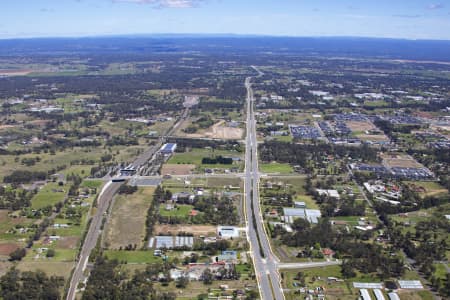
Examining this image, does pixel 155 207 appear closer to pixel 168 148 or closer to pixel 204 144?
pixel 168 148

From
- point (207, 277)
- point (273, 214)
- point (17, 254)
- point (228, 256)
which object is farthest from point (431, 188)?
point (17, 254)

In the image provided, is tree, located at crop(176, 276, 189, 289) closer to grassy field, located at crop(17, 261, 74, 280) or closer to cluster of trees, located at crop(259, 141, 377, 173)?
grassy field, located at crop(17, 261, 74, 280)

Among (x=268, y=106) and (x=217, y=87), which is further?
(x=217, y=87)

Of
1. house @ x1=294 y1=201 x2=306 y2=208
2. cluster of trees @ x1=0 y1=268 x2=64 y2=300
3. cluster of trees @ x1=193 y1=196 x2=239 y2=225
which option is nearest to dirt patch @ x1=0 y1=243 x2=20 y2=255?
cluster of trees @ x1=0 y1=268 x2=64 y2=300

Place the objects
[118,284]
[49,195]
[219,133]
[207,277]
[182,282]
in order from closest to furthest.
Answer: [118,284], [182,282], [207,277], [49,195], [219,133]

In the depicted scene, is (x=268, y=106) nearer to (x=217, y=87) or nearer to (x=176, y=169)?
(x=217, y=87)

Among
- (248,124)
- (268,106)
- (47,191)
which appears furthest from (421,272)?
(268,106)

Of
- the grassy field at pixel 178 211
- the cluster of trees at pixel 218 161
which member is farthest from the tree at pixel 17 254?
the cluster of trees at pixel 218 161
